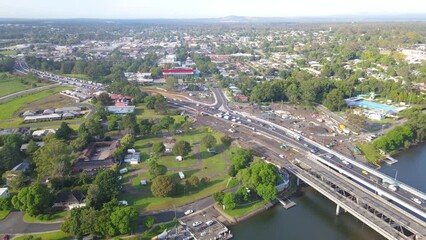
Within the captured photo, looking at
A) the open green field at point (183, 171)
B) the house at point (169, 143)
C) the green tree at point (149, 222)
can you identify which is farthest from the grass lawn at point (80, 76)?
the green tree at point (149, 222)

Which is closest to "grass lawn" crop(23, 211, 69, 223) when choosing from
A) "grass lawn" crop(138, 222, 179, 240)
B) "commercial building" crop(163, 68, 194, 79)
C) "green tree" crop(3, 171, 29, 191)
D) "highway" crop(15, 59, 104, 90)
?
"green tree" crop(3, 171, 29, 191)

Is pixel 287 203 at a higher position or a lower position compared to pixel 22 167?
lower

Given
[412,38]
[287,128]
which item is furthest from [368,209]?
[412,38]

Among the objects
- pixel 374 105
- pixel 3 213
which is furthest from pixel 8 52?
pixel 374 105

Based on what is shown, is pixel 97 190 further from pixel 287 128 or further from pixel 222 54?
pixel 222 54

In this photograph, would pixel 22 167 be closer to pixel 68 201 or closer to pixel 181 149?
pixel 68 201

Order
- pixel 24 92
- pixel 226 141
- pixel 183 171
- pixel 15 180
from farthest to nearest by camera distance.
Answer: pixel 24 92, pixel 226 141, pixel 183 171, pixel 15 180

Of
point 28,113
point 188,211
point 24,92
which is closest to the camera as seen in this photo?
point 188,211

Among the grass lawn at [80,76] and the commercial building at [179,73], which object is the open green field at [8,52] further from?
the commercial building at [179,73]
